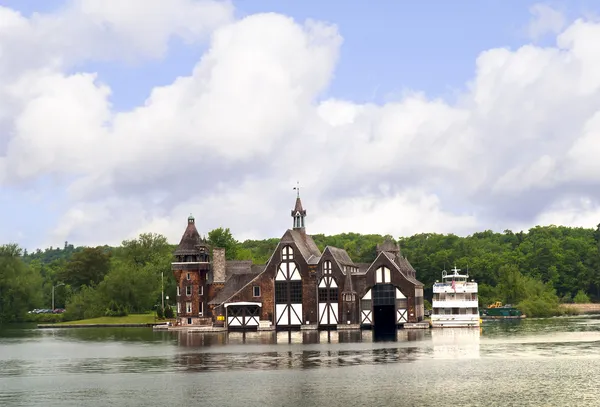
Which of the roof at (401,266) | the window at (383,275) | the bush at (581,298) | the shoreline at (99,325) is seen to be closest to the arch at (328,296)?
the roof at (401,266)

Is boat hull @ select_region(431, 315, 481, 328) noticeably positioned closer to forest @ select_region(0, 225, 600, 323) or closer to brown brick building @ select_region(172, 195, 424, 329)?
brown brick building @ select_region(172, 195, 424, 329)

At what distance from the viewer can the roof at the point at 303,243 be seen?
11638cm

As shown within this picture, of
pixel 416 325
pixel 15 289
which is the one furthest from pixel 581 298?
pixel 15 289

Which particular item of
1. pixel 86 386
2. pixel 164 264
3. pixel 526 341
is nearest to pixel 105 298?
pixel 164 264

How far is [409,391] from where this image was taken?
49.7 meters

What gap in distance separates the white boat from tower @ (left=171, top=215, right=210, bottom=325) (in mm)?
32130

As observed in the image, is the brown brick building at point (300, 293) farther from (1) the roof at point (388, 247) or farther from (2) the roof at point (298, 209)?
(2) the roof at point (298, 209)

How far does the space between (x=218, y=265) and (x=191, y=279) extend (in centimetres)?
467

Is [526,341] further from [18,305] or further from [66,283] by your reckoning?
[66,283]

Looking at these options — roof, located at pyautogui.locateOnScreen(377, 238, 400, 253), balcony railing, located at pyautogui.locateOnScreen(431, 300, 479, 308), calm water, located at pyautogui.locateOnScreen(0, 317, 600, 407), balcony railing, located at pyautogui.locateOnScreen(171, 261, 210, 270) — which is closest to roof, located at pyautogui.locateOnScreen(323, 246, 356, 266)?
roof, located at pyautogui.locateOnScreen(377, 238, 400, 253)

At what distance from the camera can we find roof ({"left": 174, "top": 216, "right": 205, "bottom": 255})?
119062 millimetres

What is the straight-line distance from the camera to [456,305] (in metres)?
113

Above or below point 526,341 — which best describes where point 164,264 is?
above

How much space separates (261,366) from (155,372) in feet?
25.8
